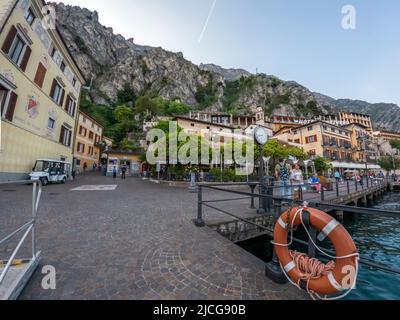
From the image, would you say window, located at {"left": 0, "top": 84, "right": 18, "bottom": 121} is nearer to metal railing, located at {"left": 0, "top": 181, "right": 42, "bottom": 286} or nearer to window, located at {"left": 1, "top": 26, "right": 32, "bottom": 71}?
window, located at {"left": 1, "top": 26, "right": 32, "bottom": 71}

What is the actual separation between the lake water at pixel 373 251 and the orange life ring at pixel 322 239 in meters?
2.43

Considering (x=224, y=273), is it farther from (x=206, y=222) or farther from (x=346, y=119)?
(x=346, y=119)

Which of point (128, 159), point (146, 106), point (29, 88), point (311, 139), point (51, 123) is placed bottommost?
point (128, 159)

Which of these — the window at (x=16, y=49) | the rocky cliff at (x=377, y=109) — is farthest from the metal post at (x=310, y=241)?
the rocky cliff at (x=377, y=109)

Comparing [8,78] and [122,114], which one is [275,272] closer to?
[8,78]

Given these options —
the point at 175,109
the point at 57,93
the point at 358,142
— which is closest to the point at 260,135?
the point at 57,93

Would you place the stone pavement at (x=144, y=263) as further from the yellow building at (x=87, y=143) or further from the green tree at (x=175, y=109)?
the green tree at (x=175, y=109)

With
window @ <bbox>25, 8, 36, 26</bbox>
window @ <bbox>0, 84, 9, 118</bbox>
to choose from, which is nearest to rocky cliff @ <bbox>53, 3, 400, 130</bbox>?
window @ <bbox>25, 8, 36, 26</bbox>

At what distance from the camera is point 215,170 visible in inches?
710

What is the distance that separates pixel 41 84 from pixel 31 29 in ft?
13.6

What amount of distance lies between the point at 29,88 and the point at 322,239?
67.6 feet

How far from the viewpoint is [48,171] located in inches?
596

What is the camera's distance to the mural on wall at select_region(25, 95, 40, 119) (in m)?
14.2
